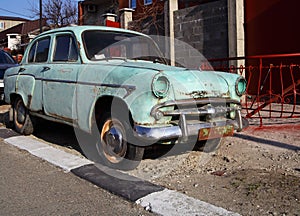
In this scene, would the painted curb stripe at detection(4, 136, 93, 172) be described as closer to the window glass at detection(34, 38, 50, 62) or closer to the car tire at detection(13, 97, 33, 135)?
the car tire at detection(13, 97, 33, 135)

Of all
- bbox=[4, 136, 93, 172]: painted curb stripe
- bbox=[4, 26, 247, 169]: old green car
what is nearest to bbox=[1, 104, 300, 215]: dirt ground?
bbox=[4, 136, 93, 172]: painted curb stripe

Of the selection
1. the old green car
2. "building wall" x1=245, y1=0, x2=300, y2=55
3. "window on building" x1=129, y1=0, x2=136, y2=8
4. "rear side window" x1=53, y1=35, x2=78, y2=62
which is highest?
"window on building" x1=129, y1=0, x2=136, y2=8

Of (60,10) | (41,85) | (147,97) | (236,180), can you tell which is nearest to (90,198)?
(147,97)

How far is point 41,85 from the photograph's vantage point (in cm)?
600

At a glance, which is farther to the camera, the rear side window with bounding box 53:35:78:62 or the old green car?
the rear side window with bounding box 53:35:78:62

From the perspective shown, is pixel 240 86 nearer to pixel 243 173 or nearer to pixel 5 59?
pixel 243 173

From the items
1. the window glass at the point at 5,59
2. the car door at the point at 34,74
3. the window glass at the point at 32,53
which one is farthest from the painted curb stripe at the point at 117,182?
Result: the window glass at the point at 5,59

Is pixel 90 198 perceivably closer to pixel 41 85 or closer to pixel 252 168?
pixel 252 168

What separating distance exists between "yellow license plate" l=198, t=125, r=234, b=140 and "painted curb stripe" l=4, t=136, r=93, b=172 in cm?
158

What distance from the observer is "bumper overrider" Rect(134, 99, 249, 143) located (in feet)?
13.5

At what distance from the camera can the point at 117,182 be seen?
13.8 ft

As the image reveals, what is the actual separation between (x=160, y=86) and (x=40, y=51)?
3192 millimetres

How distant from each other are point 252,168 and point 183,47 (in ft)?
25.7

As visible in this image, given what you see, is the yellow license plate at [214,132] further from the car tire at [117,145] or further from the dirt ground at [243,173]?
the car tire at [117,145]
